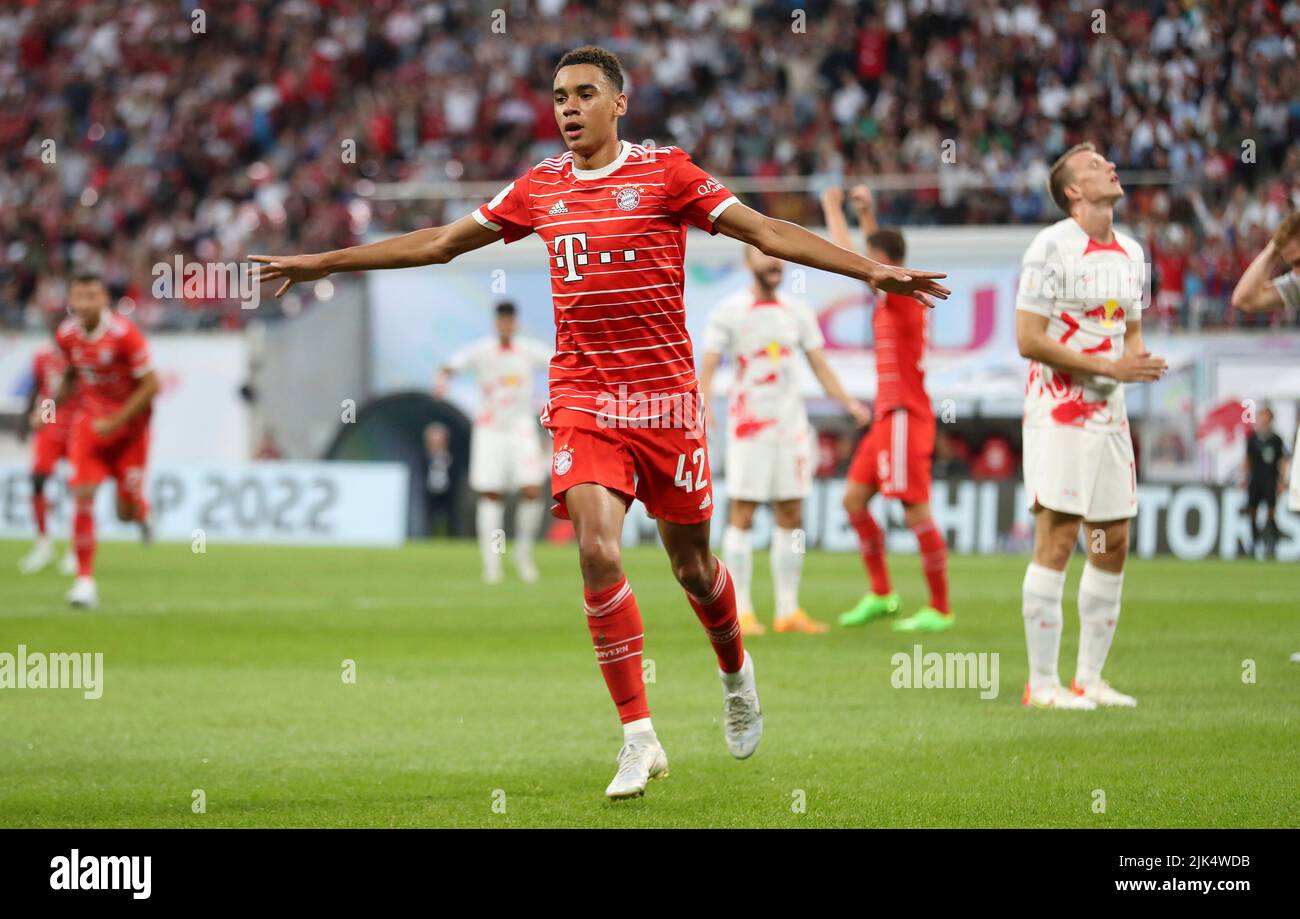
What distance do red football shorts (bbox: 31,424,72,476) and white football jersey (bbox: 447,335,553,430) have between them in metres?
4.58

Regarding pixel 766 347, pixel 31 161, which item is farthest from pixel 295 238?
pixel 766 347

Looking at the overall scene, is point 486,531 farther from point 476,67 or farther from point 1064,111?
point 476,67

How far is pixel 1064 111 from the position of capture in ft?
82.7

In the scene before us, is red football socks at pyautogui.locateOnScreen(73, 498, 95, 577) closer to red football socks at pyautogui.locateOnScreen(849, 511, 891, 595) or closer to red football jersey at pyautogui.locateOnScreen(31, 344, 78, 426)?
red football jersey at pyautogui.locateOnScreen(31, 344, 78, 426)

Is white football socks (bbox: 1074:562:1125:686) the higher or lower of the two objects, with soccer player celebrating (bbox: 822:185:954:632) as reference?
lower

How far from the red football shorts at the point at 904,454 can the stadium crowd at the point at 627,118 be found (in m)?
10.1

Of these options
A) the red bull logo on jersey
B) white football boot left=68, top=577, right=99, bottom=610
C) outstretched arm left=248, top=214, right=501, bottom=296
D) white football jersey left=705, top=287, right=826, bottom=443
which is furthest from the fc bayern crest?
white football boot left=68, top=577, right=99, bottom=610

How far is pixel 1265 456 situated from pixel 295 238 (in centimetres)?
1602

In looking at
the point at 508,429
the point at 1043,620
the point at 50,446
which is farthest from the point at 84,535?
the point at 1043,620

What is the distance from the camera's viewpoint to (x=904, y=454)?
12367mm

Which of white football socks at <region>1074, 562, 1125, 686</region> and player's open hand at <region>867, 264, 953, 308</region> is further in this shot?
white football socks at <region>1074, 562, 1125, 686</region>

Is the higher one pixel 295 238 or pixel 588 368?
pixel 295 238

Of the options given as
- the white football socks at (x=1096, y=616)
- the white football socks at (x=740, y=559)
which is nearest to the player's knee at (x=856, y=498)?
the white football socks at (x=740, y=559)

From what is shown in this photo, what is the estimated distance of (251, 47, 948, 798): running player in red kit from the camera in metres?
6.48
